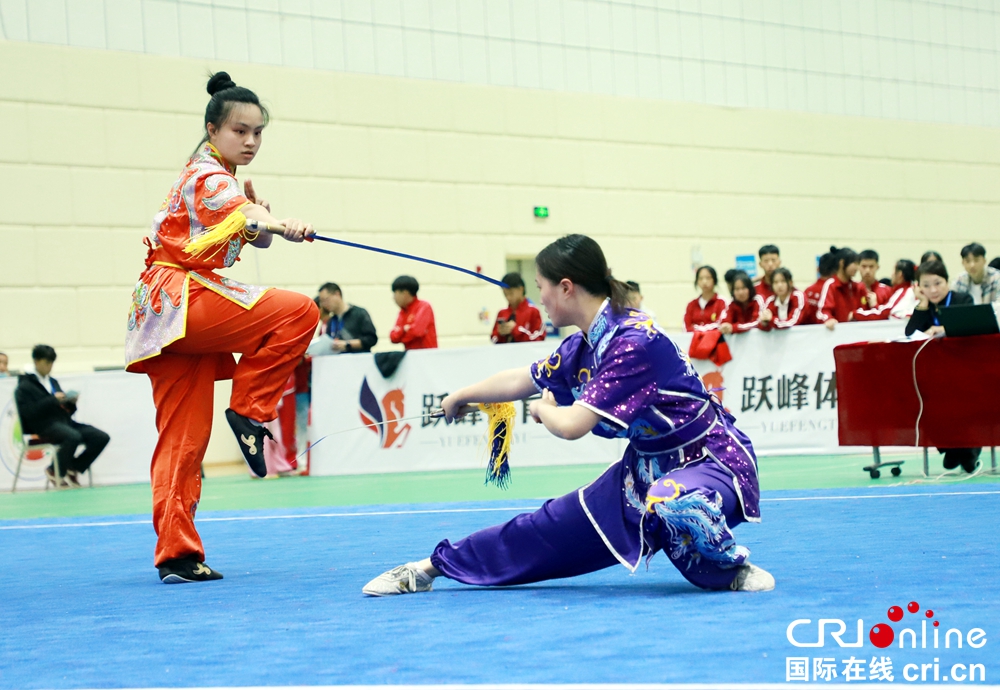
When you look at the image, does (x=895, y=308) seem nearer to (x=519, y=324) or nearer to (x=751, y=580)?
(x=519, y=324)

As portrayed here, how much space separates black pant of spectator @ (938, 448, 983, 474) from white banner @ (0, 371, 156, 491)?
6.27 m

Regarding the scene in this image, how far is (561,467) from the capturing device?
9516mm

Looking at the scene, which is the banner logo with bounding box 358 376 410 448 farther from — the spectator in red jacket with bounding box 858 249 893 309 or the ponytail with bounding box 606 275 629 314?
the ponytail with bounding box 606 275 629 314

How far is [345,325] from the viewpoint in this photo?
1040cm

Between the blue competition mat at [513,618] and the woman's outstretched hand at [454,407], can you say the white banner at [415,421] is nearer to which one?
the blue competition mat at [513,618]

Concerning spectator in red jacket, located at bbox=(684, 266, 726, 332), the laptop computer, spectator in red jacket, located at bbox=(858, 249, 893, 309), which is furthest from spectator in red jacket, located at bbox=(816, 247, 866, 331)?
the laptop computer

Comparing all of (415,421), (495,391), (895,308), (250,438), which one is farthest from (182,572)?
(895,308)

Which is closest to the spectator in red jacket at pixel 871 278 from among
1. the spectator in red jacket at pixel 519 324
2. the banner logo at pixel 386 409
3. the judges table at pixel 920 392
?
the spectator in red jacket at pixel 519 324

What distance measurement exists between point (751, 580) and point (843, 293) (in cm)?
722

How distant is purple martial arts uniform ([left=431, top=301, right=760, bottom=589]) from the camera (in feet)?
10.3

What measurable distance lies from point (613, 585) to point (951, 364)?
410 cm

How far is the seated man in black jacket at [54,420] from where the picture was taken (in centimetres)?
989

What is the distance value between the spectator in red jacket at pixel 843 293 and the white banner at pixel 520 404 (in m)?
0.61

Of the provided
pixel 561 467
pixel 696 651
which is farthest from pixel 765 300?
pixel 696 651
